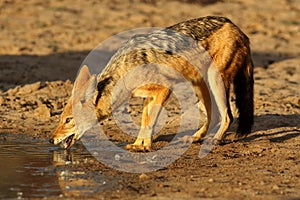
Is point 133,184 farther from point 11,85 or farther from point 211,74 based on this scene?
point 11,85

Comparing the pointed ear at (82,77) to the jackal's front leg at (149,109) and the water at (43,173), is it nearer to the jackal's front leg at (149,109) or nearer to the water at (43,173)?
the jackal's front leg at (149,109)

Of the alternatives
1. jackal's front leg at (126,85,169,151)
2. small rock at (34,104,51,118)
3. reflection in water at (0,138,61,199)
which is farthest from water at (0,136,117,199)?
small rock at (34,104,51,118)

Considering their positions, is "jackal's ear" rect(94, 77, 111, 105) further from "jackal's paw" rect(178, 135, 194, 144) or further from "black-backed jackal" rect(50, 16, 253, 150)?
"jackal's paw" rect(178, 135, 194, 144)

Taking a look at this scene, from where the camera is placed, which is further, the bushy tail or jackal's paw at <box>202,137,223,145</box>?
the bushy tail

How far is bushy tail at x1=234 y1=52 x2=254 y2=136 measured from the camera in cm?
973

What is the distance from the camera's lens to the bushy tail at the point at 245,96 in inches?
383

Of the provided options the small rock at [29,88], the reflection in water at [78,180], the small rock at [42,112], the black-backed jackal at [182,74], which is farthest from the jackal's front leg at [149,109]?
the small rock at [29,88]

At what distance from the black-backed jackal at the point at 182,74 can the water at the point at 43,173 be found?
1.08ft

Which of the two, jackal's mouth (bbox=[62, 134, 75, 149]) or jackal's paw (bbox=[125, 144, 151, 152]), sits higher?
jackal's mouth (bbox=[62, 134, 75, 149])

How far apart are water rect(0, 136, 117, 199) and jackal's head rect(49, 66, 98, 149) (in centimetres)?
20

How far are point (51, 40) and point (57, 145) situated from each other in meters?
7.59

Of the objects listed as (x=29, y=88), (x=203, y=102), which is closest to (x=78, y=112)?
(x=203, y=102)

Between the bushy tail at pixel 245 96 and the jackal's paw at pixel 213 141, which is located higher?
the bushy tail at pixel 245 96

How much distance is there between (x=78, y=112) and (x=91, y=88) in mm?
335
